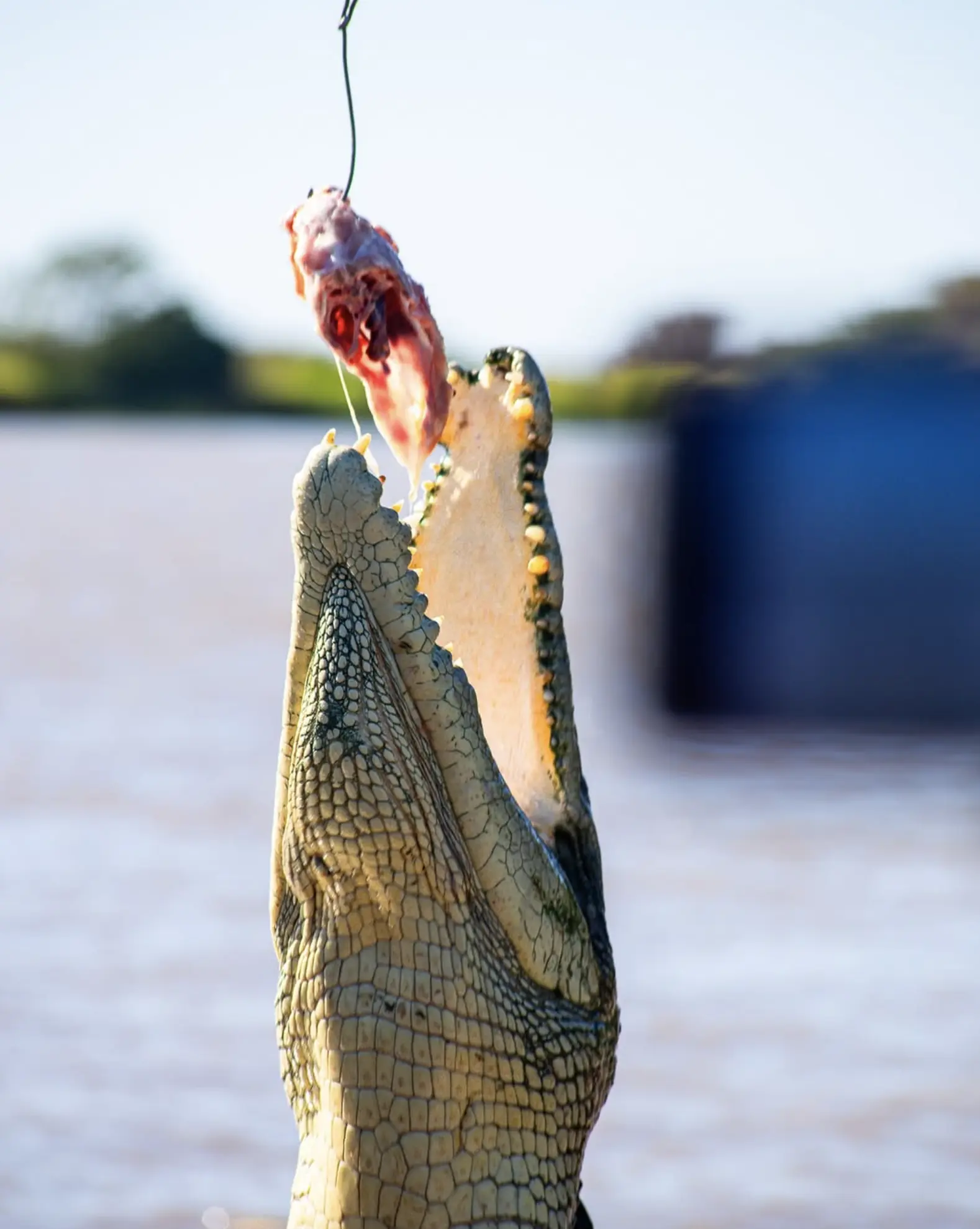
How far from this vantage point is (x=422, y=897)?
260cm

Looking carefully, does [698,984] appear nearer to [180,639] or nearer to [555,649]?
[555,649]

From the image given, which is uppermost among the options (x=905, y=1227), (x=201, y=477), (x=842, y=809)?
(x=201, y=477)

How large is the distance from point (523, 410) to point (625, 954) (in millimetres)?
9024

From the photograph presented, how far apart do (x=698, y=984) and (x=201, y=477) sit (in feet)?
101

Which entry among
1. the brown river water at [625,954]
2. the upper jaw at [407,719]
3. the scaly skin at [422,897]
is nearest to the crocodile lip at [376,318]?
the scaly skin at [422,897]

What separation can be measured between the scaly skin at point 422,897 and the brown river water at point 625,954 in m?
1.61

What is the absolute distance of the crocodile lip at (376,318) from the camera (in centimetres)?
257

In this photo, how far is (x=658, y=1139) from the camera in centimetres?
929

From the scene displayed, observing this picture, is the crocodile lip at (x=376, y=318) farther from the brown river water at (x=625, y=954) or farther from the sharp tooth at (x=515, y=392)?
the brown river water at (x=625, y=954)

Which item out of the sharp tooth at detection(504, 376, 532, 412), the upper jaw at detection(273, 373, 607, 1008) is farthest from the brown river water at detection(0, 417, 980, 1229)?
the upper jaw at detection(273, 373, 607, 1008)

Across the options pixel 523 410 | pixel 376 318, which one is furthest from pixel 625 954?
pixel 376 318

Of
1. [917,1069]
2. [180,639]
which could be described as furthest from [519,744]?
[180,639]

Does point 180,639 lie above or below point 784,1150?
above

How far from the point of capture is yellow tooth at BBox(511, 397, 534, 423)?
2.81 metres
